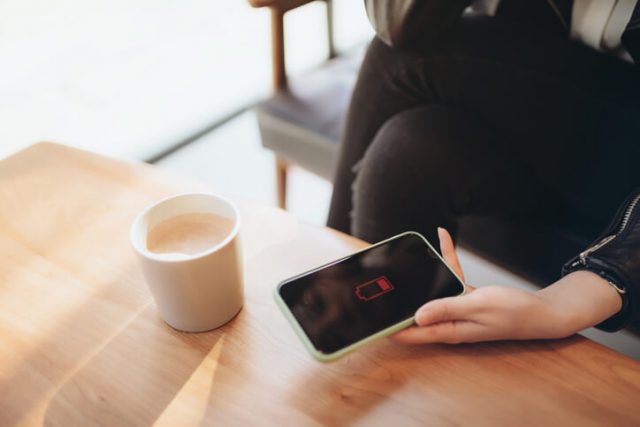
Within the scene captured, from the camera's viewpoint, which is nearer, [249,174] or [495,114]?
[495,114]

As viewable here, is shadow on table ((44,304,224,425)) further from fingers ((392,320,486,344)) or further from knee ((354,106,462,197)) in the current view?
knee ((354,106,462,197))

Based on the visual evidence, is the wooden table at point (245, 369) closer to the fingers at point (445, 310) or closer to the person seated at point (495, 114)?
the fingers at point (445, 310)

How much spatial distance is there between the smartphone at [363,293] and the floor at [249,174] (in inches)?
25.8

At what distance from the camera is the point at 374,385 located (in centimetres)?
38

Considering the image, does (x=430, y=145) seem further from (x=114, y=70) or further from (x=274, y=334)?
(x=114, y=70)

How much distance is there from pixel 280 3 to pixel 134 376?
26.4 inches

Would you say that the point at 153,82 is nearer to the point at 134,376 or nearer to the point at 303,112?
the point at 303,112

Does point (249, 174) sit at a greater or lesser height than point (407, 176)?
lesser

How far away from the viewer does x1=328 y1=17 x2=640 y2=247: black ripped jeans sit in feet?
1.94

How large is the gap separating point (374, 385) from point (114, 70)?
125 cm

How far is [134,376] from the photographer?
387mm

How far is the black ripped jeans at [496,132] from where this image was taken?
1.94 feet

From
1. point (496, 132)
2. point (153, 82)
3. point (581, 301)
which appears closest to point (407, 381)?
point (581, 301)

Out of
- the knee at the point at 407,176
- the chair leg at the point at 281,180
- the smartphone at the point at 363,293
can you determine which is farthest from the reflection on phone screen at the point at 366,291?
the chair leg at the point at 281,180
